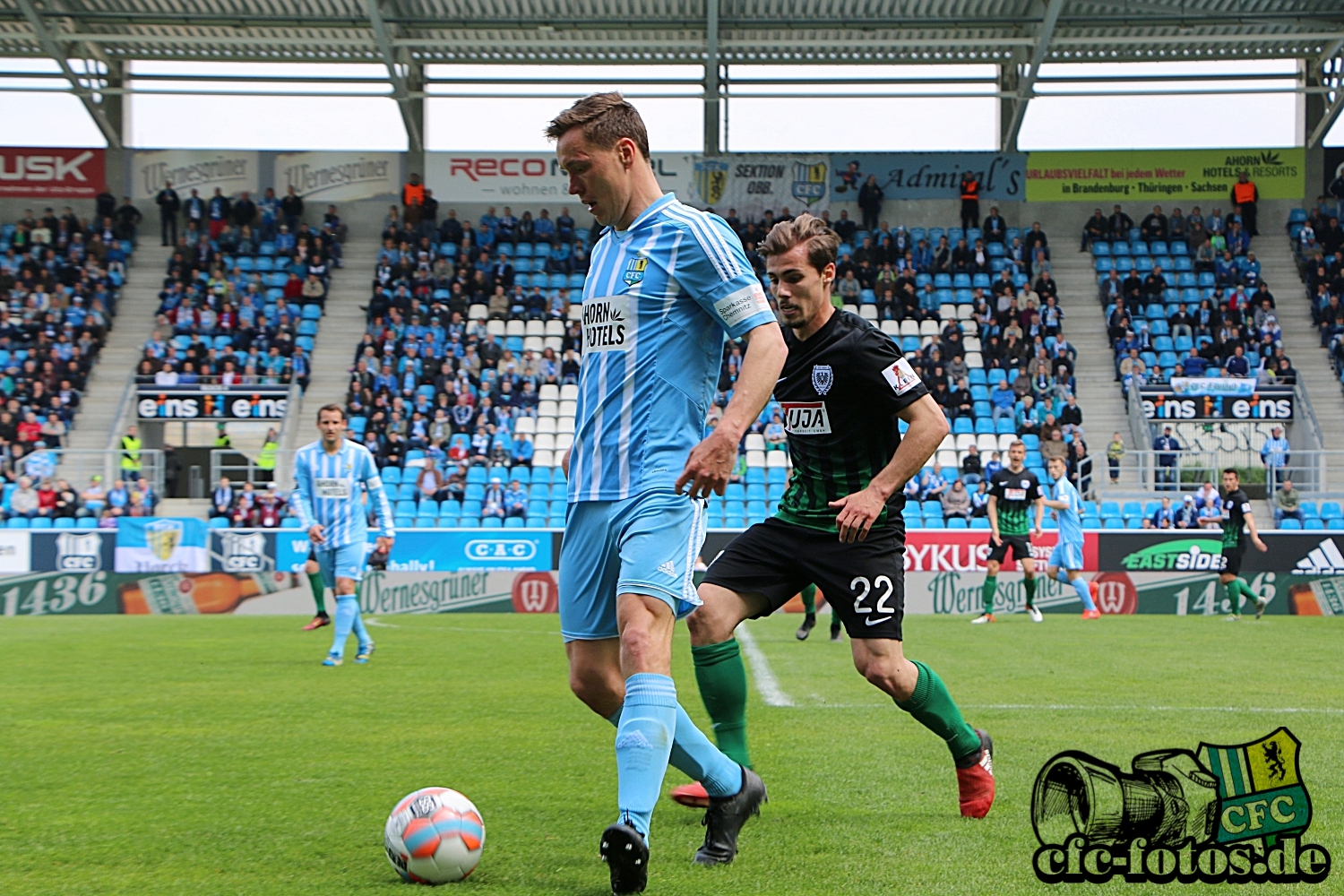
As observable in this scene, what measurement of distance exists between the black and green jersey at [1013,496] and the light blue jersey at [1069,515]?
56.8 inches

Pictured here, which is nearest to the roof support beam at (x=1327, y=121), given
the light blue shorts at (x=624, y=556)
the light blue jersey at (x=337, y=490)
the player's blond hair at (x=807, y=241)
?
the light blue jersey at (x=337, y=490)

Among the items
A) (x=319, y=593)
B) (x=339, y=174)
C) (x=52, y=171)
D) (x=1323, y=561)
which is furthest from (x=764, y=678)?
(x=52, y=171)

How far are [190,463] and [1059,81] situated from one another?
69.8ft

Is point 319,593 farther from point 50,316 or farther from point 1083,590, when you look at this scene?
point 50,316

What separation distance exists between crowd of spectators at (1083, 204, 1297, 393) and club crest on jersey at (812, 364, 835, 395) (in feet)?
74.5

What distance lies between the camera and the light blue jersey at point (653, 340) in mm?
3912

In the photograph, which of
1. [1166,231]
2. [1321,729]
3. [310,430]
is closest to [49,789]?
[1321,729]

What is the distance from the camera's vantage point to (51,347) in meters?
27.7

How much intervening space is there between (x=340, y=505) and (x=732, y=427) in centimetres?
825

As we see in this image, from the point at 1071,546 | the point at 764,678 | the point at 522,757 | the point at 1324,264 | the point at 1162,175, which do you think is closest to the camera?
the point at 522,757

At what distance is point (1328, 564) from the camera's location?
19438 mm

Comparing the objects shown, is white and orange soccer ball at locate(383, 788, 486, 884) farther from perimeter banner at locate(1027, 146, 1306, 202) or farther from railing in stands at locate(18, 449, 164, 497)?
perimeter banner at locate(1027, 146, 1306, 202)

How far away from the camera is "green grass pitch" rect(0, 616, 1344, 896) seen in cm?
402

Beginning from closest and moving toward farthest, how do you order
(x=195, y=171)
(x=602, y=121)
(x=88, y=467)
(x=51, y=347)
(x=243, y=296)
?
(x=602, y=121)
(x=88, y=467)
(x=51, y=347)
(x=243, y=296)
(x=195, y=171)
